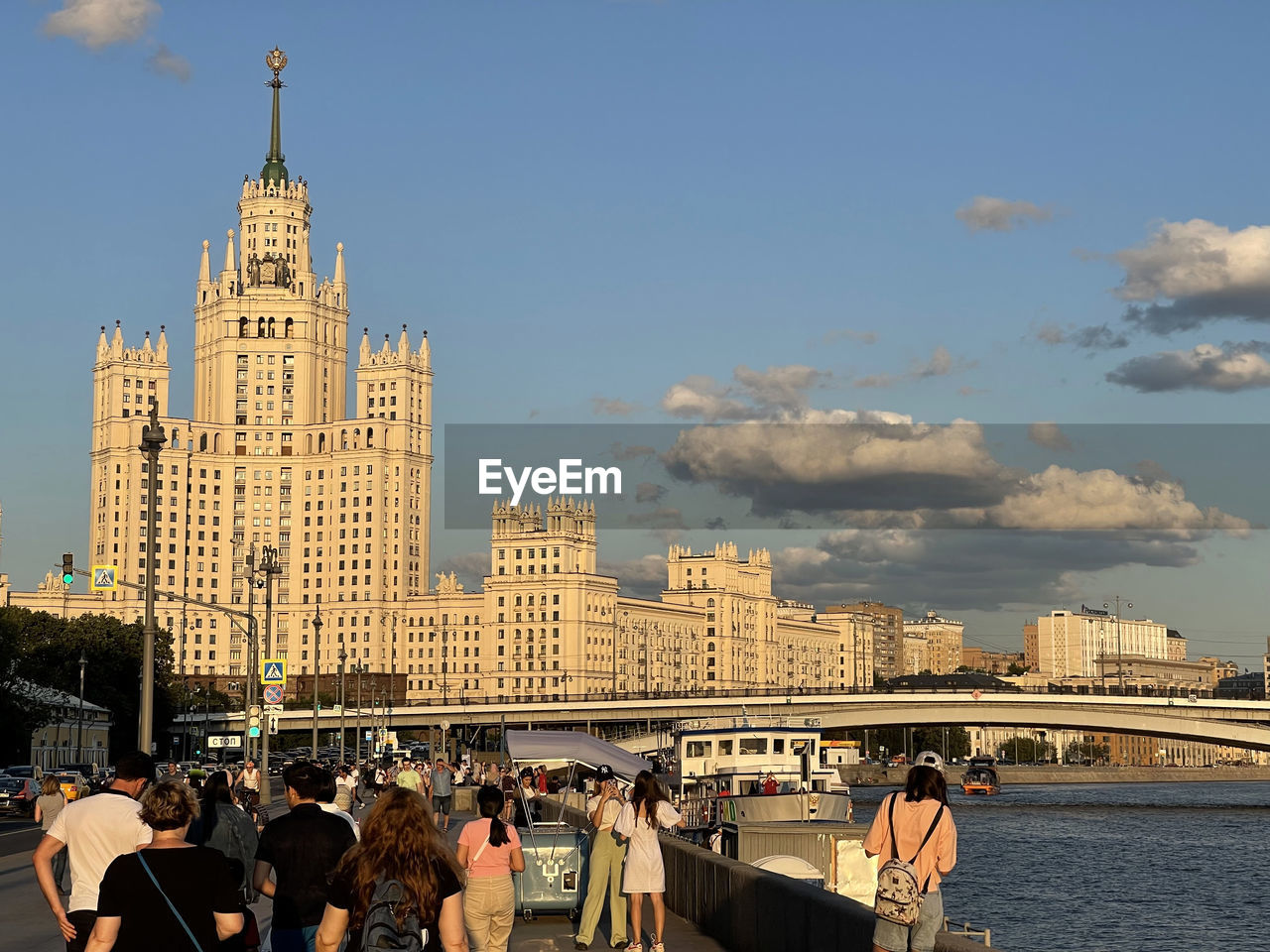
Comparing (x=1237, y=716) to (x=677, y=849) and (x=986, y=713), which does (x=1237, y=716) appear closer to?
(x=986, y=713)

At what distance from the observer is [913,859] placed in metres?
11.4

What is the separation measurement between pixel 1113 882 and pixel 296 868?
50559 millimetres

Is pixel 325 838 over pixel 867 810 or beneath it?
over

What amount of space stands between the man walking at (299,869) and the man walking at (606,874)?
7.38 m

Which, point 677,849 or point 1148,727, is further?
point 1148,727

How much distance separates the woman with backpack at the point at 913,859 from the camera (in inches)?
437

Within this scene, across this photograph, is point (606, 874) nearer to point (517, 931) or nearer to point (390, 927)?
point (517, 931)

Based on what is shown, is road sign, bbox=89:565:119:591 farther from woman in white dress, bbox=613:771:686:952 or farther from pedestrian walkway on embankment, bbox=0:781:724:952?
woman in white dress, bbox=613:771:686:952

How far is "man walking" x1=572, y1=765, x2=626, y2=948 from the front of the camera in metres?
18.6

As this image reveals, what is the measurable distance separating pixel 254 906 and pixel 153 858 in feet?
51.5

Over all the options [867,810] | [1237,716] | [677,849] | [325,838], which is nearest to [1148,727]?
[1237,716]

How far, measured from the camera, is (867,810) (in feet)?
320

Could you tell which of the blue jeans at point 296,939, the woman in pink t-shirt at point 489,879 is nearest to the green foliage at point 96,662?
the woman in pink t-shirt at point 489,879

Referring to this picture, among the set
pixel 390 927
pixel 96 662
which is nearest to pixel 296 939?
pixel 390 927
